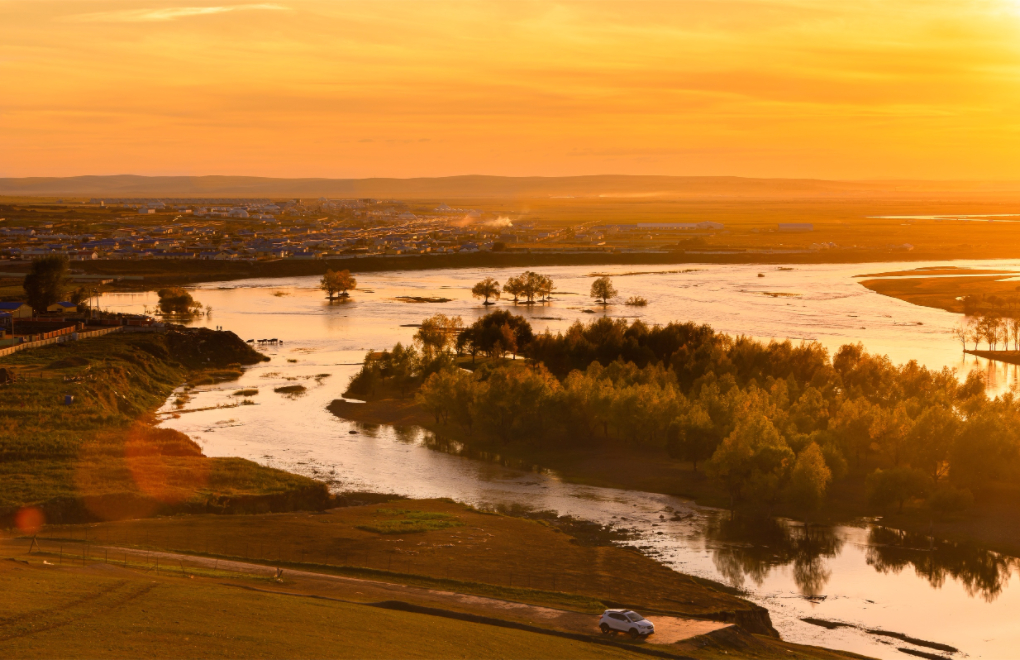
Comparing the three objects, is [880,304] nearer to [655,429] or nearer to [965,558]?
[655,429]

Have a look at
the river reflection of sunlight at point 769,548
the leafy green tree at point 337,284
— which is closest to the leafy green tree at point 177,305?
the leafy green tree at point 337,284

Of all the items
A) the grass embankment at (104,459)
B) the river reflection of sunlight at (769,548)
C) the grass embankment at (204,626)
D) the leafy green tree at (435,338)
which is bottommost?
the river reflection of sunlight at (769,548)

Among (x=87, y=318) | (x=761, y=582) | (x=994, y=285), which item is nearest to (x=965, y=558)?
(x=761, y=582)

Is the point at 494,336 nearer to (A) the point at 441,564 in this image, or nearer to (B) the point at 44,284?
(A) the point at 441,564

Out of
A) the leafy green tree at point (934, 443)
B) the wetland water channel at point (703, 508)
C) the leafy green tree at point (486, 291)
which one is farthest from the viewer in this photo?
the leafy green tree at point (486, 291)

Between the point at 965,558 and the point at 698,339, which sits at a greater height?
the point at 698,339

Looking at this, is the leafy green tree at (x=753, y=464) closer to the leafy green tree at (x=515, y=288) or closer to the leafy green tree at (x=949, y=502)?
the leafy green tree at (x=949, y=502)

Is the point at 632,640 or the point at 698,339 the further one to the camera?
the point at 698,339

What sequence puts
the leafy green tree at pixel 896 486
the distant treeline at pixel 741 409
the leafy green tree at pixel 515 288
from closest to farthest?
the leafy green tree at pixel 896 486 → the distant treeline at pixel 741 409 → the leafy green tree at pixel 515 288
